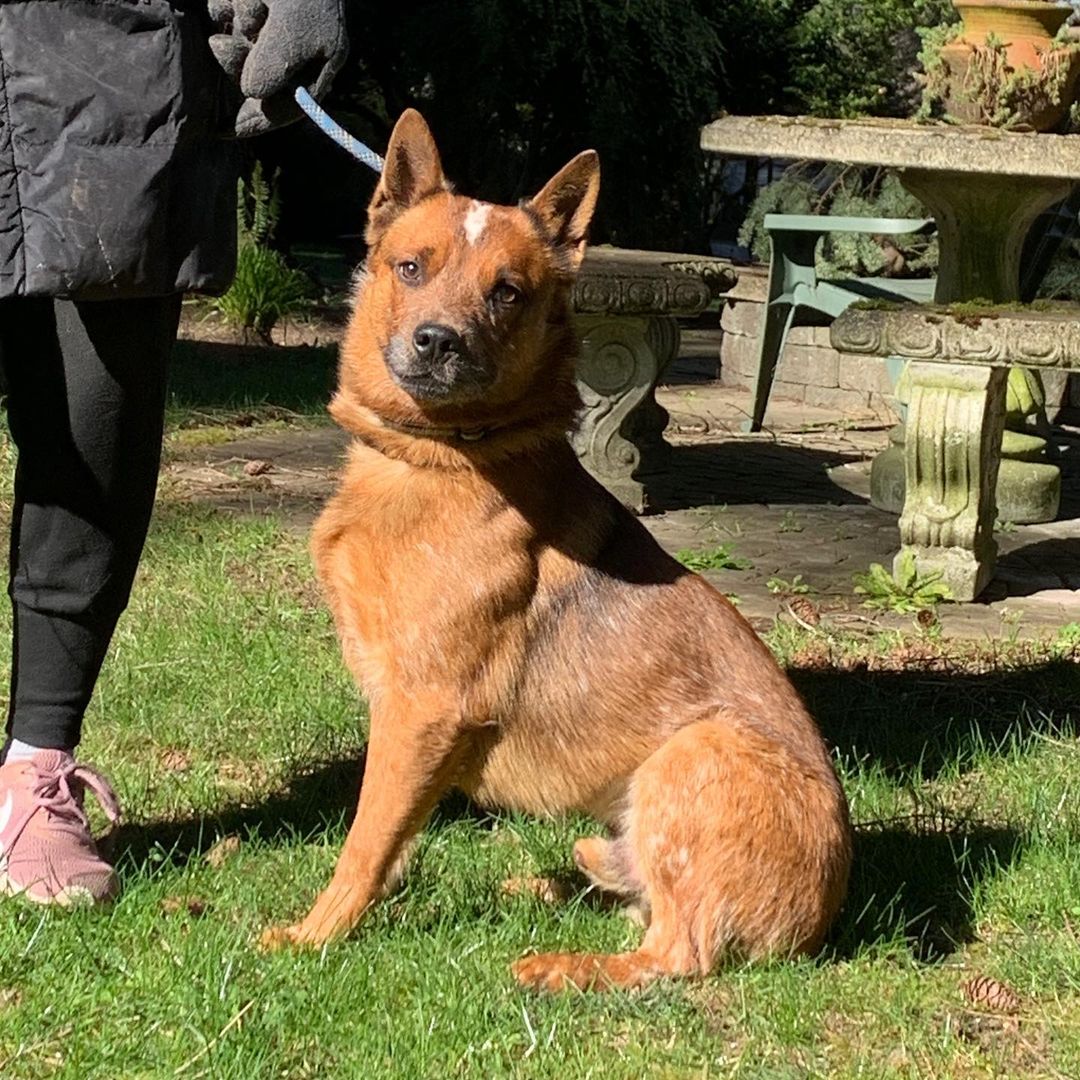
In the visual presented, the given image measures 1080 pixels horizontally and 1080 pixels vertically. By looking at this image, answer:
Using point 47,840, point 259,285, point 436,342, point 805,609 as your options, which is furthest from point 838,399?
point 47,840

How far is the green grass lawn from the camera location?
8.98ft

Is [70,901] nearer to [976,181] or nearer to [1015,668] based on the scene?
[1015,668]

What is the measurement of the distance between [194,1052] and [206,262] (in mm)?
1356

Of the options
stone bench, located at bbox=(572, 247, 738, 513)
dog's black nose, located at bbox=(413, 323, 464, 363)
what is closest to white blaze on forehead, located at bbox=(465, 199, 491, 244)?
dog's black nose, located at bbox=(413, 323, 464, 363)

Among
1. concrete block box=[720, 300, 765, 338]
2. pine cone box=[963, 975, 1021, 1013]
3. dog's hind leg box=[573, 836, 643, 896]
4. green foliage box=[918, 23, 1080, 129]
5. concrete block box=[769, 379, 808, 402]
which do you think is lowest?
concrete block box=[769, 379, 808, 402]

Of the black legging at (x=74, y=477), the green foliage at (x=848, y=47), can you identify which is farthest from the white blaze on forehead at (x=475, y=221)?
the green foliage at (x=848, y=47)

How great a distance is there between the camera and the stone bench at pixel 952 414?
18.3ft

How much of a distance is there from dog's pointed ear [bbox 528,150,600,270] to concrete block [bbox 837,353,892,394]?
658 centimetres

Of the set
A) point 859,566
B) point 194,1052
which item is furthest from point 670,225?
point 194,1052

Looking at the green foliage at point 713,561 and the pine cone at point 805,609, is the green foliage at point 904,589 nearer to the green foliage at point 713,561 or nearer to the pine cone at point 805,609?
the pine cone at point 805,609

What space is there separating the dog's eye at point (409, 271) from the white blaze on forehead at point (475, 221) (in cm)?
12

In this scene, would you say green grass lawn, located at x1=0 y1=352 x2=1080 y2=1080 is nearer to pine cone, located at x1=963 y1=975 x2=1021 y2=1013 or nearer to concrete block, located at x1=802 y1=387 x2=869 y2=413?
pine cone, located at x1=963 y1=975 x2=1021 y2=1013

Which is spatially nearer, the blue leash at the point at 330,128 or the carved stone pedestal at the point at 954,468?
the blue leash at the point at 330,128

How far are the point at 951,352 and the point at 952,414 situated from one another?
0.28m
